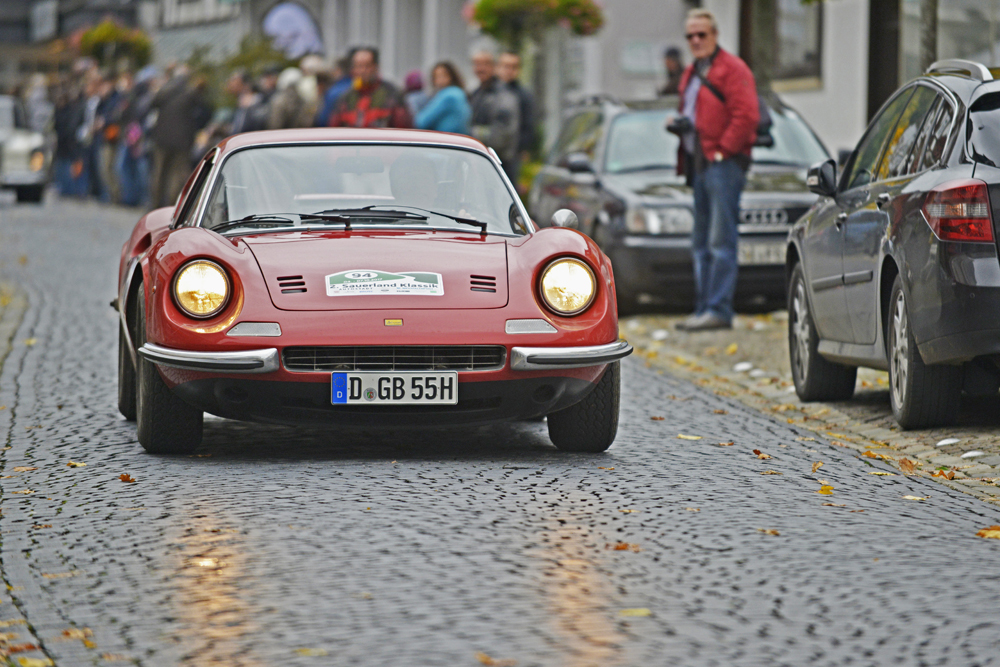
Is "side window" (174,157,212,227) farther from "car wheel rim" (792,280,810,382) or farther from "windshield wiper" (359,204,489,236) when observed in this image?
"car wheel rim" (792,280,810,382)

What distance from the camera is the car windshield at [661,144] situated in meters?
13.8

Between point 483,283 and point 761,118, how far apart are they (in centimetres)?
642

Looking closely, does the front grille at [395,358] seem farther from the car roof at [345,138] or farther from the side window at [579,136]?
the side window at [579,136]

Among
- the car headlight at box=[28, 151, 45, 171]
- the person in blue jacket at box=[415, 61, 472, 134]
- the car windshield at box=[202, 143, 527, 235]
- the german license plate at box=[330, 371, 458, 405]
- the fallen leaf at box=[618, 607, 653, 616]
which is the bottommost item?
the fallen leaf at box=[618, 607, 653, 616]

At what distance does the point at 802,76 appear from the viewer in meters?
20.3

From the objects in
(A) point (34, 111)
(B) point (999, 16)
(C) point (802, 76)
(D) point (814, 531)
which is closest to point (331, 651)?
(D) point (814, 531)

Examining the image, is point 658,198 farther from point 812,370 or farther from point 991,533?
point 991,533

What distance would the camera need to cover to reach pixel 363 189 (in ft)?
24.0

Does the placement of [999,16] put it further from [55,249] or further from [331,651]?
[331,651]

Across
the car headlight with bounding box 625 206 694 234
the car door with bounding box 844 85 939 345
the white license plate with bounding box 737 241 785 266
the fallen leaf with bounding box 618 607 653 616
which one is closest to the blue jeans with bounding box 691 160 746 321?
the white license plate with bounding box 737 241 785 266

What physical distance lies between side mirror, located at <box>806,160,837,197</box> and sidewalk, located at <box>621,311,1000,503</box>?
103 centimetres

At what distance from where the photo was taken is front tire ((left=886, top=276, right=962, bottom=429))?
7309 millimetres

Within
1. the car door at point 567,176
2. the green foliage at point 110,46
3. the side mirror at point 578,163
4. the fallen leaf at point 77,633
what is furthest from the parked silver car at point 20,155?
the fallen leaf at point 77,633

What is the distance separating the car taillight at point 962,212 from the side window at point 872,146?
3.95 feet
